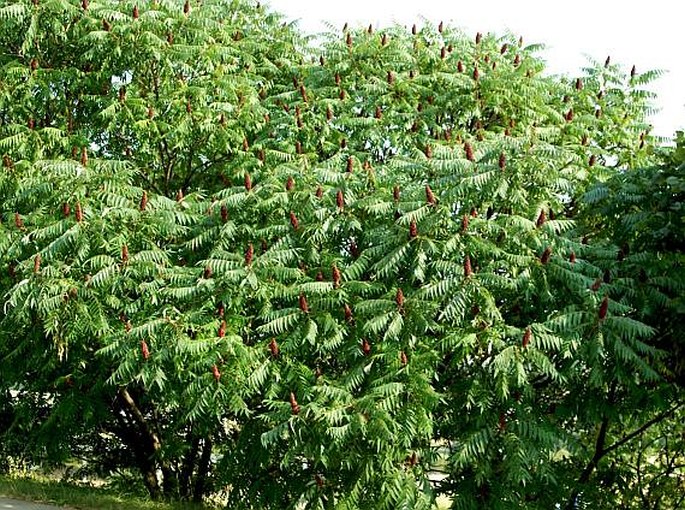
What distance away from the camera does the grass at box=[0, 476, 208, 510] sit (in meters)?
9.34

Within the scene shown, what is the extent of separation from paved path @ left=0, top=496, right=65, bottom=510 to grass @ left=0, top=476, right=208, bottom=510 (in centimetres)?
14

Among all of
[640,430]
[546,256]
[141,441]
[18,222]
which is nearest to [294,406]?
[546,256]

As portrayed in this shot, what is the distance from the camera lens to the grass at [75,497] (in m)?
9.34

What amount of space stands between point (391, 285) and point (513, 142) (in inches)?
67.7

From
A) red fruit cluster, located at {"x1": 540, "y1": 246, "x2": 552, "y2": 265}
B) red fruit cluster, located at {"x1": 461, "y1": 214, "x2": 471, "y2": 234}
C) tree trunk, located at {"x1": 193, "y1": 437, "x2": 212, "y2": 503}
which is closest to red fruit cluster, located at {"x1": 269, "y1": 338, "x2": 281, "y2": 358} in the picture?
red fruit cluster, located at {"x1": 461, "y1": 214, "x2": 471, "y2": 234}

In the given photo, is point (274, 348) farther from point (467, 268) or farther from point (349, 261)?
point (467, 268)

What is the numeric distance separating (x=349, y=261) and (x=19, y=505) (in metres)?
4.28

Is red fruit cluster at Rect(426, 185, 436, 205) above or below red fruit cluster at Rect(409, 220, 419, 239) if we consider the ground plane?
above

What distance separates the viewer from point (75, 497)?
9.55m

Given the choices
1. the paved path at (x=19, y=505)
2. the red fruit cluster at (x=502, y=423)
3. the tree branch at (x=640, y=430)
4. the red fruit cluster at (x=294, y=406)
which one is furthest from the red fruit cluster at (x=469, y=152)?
the paved path at (x=19, y=505)

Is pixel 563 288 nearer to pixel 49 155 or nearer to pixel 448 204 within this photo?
pixel 448 204

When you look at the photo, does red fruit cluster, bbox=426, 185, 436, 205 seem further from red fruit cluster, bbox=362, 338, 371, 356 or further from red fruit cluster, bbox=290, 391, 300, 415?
red fruit cluster, bbox=290, 391, 300, 415

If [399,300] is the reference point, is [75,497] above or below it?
below

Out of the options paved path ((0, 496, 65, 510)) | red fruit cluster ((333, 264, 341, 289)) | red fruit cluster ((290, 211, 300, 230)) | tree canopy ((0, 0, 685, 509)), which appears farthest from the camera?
paved path ((0, 496, 65, 510))
